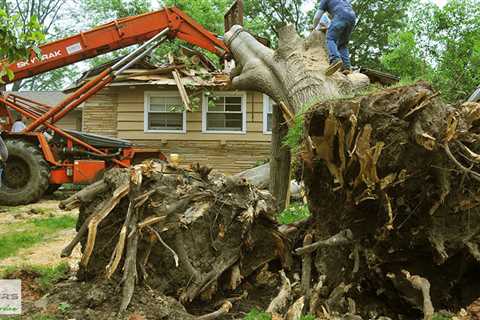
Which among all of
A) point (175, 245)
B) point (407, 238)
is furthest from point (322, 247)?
point (175, 245)

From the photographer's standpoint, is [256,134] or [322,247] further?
[256,134]

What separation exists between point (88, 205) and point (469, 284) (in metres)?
3.22

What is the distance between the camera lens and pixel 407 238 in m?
3.98

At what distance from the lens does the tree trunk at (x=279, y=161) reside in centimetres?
700

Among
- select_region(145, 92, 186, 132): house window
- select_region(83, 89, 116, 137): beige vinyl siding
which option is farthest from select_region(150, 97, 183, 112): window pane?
select_region(83, 89, 116, 137): beige vinyl siding

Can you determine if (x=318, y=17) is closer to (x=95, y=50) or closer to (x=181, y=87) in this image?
(x=95, y=50)

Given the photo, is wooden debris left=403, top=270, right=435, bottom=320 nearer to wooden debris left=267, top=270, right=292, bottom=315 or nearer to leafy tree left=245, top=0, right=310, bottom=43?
wooden debris left=267, top=270, right=292, bottom=315

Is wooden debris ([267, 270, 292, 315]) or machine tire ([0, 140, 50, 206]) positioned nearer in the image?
wooden debris ([267, 270, 292, 315])

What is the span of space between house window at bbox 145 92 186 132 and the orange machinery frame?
3.76 m

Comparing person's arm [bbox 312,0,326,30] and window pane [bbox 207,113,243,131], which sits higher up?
person's arm [bbox 312,0,326,30]

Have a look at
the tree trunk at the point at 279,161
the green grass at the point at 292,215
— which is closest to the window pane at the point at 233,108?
the green grass at the point at 292,215

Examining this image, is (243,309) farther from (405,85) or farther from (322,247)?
(405,85)

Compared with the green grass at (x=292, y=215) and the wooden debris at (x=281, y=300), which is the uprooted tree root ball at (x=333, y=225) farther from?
the green grass at (x=292, y=215)

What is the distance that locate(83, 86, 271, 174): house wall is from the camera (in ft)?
55.0
